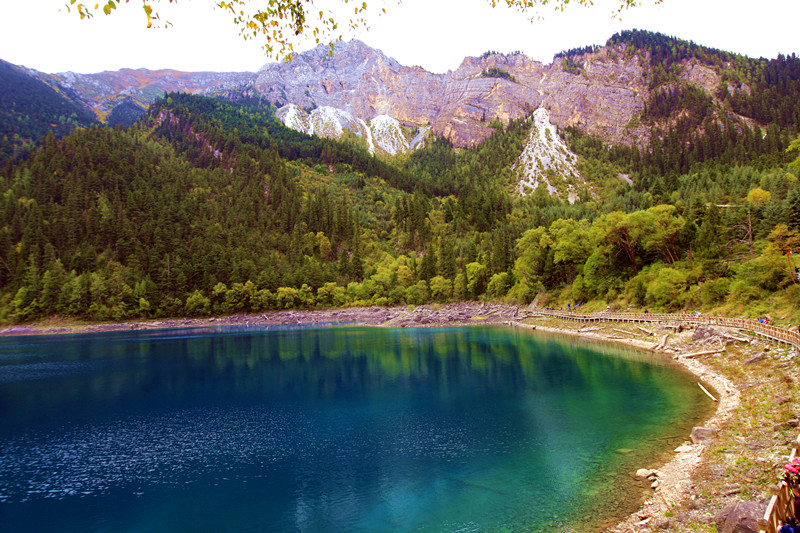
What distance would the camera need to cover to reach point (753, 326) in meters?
34.6

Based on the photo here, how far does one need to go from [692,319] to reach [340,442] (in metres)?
41.5

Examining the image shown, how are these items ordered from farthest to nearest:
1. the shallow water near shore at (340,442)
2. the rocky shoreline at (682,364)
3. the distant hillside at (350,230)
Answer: the distant hillside at (350,230) < the shallow water near shore at (340,442) < the rocky shoreline at (682,364)

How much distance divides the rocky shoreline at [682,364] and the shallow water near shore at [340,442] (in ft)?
3.76

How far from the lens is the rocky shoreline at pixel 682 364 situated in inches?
504

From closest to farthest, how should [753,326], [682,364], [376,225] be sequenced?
[753,326], [682,364], [376,225]

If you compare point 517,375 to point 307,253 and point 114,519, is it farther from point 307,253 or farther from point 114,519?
point 307,253

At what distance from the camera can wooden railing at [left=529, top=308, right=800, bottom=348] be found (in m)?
29.4

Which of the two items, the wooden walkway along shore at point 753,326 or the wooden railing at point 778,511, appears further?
the wooden walkway along shore at point 753,326

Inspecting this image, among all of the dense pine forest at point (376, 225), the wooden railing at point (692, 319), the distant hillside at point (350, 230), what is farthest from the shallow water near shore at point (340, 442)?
the distant hillside at point (350, 230)

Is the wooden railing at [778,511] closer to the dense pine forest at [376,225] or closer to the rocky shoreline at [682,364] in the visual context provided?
the rocky shoreline at [682,364]

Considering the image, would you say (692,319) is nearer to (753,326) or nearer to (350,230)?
(753,326)

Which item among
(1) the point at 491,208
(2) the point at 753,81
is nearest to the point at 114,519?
(1) the point at 491,208

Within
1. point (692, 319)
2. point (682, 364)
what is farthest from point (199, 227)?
point (682, 364)

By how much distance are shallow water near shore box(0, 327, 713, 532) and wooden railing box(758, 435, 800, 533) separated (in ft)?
19.5
